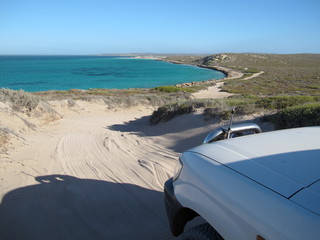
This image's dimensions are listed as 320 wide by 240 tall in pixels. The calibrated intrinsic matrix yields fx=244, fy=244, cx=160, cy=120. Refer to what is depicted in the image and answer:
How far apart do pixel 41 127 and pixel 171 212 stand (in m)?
9.01

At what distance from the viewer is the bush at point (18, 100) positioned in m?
10.6

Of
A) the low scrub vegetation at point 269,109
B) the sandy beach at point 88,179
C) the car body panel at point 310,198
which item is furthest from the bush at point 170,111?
the car body panel at point 310,198

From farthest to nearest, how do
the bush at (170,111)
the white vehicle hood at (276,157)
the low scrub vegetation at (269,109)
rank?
1. the bush at (170,111)
2. the low scrub vegetation at (269,109)
3. the white vehicle hood at (276,157)

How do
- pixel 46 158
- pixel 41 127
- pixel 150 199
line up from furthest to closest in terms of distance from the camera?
pixel 41 127, pixel 46 158, pixel 150 199

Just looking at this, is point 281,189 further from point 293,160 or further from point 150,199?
point 150,199

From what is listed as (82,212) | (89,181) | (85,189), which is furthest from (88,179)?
(82,212)

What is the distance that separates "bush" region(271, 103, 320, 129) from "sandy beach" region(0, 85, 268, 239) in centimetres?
199

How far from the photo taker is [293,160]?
1943 millimetres

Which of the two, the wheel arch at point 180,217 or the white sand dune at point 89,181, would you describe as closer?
the wheel arch at point 180,217

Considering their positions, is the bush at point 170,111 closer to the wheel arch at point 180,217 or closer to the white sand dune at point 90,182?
the white sand dune at point 90,182

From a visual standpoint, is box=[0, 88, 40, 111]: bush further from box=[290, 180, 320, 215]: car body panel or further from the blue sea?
the blue sea

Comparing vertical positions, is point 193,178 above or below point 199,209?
above

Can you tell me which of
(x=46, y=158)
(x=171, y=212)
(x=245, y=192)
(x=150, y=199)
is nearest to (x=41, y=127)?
(x=46, y=158)

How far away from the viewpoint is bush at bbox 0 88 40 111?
34.9 feet
